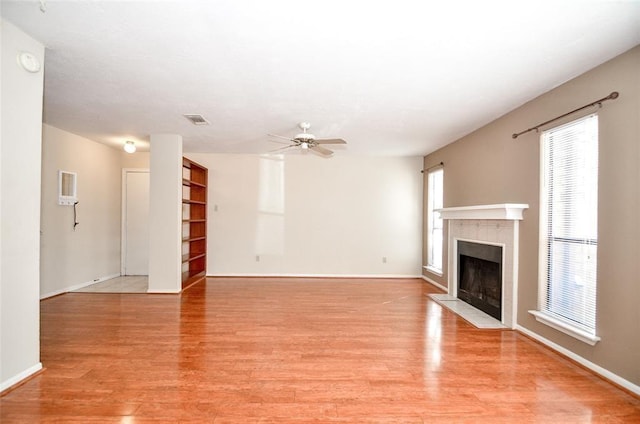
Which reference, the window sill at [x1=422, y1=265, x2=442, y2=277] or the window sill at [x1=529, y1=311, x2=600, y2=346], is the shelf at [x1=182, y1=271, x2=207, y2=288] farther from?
the window sill at [x1=529, y1=311, x2=600, y2=346]

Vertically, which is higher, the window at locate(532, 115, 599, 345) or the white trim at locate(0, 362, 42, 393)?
the window at locate(532, 115, 599, 345)

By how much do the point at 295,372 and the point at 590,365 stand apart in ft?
7.99

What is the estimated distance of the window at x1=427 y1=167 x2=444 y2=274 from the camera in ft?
20.2

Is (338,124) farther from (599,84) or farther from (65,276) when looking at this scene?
(65,276)

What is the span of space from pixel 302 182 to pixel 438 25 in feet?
15.6

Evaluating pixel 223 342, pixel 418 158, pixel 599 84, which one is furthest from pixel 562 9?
pixel 418 158

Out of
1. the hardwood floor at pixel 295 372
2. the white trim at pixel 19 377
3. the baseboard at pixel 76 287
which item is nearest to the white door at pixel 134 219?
the baseboard at pixel 76 287

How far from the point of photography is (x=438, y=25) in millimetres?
2137

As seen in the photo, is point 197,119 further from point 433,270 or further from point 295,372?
point 433,270

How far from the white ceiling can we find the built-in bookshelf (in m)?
2.28

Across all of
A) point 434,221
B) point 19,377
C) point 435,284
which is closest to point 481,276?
point 435,284

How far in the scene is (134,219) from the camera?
6.54 metres

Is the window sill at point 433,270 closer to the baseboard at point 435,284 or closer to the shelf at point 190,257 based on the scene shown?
the baseboard at point 435,284

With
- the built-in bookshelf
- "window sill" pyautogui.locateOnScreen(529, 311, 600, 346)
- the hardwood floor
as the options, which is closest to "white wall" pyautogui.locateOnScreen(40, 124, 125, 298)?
the hardwood floor
